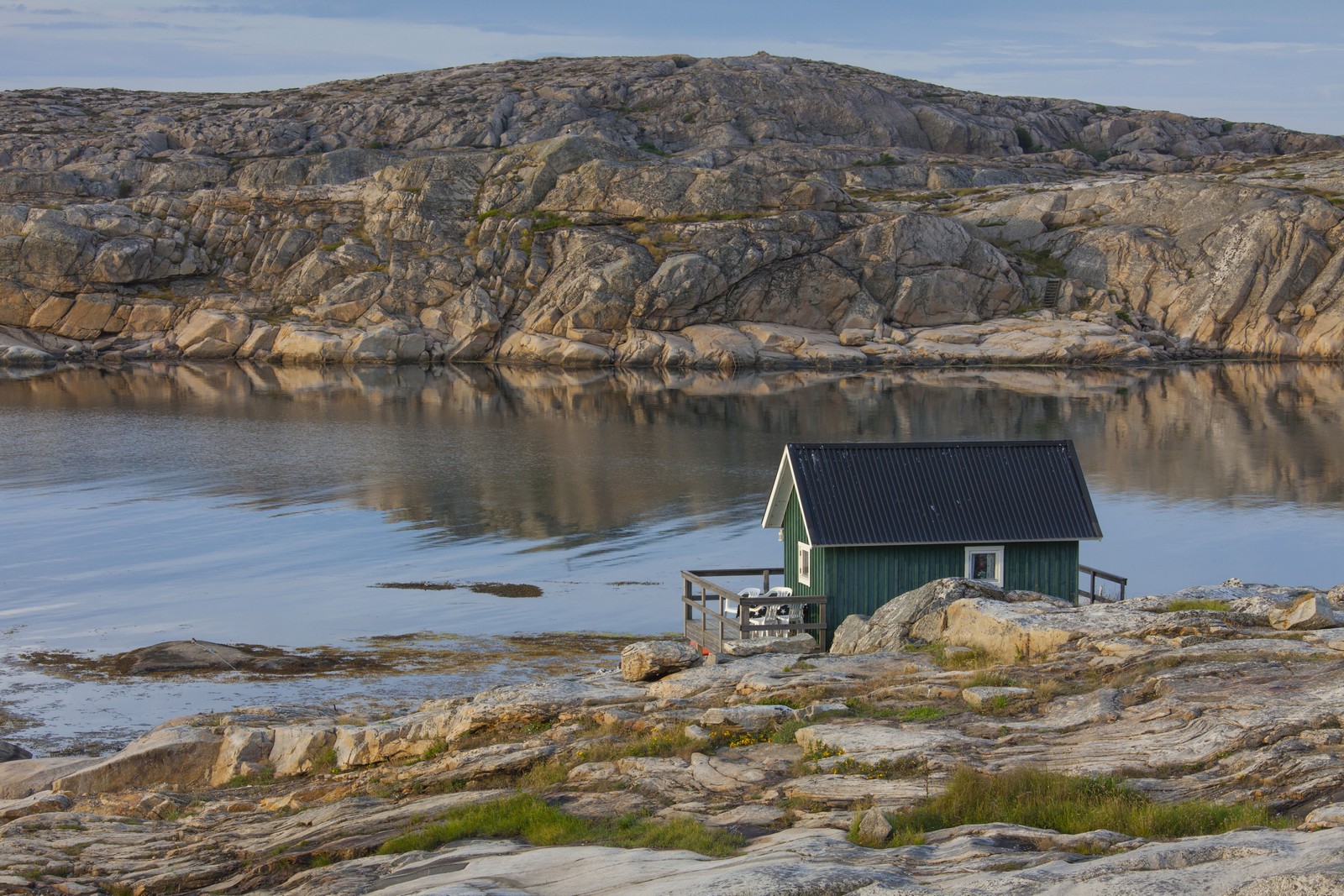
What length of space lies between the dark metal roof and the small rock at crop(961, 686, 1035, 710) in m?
11.5

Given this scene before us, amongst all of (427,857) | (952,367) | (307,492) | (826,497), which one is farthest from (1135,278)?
(427,857)

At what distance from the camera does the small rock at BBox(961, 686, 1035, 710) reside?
60.0 ft

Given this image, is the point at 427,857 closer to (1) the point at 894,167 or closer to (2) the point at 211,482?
(2) the point at 211,482

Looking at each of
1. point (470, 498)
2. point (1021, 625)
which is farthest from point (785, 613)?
point (470, 498)

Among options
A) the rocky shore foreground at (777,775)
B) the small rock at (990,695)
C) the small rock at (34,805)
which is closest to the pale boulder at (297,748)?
the rocky shore foreground at (777,775)

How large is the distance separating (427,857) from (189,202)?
146m

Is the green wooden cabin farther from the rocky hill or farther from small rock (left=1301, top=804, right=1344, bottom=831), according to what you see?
the rocky hill

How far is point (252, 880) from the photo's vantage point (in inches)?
578

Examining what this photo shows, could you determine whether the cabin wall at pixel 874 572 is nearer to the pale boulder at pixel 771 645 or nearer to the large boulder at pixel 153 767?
the pale boulder at pixel 771 645

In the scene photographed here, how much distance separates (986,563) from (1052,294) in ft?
367

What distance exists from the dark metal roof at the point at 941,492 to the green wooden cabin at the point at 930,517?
0.03 metres

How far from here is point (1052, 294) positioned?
13562 cm

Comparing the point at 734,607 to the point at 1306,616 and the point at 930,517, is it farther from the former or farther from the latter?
the point at 1306,616

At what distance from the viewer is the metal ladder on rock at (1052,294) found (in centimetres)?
13512
